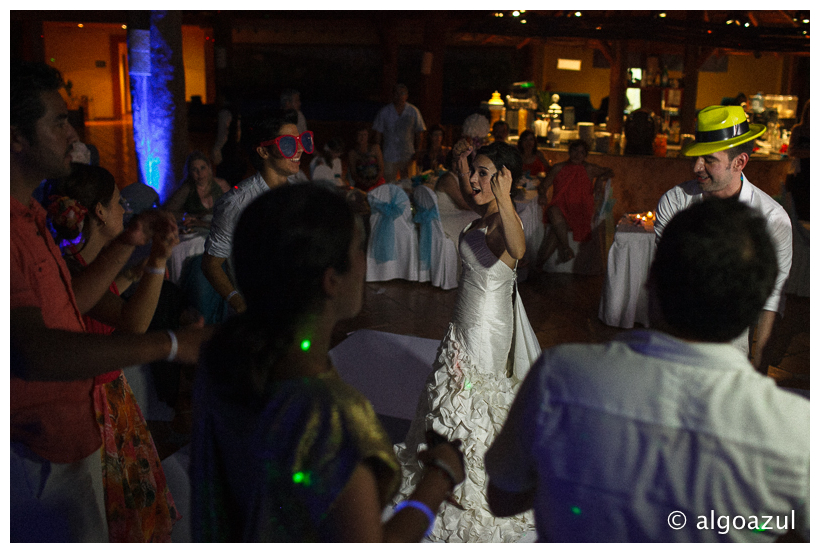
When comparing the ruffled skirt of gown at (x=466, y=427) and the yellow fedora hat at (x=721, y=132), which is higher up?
the yellow fedora hat at (x=721, y=132)

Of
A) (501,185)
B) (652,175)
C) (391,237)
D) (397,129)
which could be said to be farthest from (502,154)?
(652,175)

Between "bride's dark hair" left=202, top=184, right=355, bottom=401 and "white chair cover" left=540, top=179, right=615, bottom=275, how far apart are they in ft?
17.9

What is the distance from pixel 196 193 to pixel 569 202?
10.9 ft

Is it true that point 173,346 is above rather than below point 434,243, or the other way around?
above

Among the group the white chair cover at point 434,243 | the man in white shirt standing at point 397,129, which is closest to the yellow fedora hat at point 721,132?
the white chair cover at point 434,243

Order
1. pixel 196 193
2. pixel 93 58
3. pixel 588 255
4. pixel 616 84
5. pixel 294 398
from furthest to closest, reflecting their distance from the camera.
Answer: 1. pixel 93 58
2. pixel 616 84
3. pixel 588 255
4. pixel 196 193
5. pixel 294 398

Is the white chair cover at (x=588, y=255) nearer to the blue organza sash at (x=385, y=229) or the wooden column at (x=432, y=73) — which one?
the blue organza sash at (x=385, y=229)

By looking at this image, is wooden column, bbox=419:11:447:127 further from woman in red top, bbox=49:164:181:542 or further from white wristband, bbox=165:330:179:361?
white wristband, bbox=165:330:179:361

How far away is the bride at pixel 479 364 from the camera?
7.93 feet

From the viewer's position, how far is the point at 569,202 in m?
6.00

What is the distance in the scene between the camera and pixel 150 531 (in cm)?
192

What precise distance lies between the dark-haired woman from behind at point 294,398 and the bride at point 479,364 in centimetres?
148

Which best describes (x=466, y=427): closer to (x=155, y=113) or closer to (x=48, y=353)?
(x=48, y=353)
